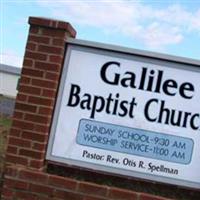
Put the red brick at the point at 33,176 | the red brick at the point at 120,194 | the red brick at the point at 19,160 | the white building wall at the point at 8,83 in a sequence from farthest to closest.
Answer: the white building wall at the point at 8,83 → the red brick at the point at 19,160 → the red brick at the point at 33,176 → the red brick at the point at 120,194

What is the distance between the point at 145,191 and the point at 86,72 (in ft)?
5.31

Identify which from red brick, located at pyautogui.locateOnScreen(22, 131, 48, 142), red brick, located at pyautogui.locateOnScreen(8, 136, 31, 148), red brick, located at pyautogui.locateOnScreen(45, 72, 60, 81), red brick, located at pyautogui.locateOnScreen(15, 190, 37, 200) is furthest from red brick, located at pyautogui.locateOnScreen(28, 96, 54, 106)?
red brick, located at pyautogui.locateOnScreen(15, 190, 37, 200)

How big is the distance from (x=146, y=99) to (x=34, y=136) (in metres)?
1.34

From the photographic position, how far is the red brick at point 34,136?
21.8ft

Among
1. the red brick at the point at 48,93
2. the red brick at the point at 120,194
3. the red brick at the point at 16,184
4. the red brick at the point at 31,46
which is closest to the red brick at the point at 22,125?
the red brick at the point at 48,93

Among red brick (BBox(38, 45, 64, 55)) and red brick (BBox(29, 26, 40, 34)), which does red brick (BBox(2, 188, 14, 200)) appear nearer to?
red brick (BBox(38, 45, 64, 55))

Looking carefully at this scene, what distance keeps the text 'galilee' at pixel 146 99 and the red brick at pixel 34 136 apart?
50 centimetres

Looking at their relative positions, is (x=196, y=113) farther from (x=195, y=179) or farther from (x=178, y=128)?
(x=195, y=179)

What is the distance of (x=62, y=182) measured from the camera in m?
6.51

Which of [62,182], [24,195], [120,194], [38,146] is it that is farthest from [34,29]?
[120,194]

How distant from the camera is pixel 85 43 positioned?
6.70m

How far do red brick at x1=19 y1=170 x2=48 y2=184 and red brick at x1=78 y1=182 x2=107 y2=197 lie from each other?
0.43 m

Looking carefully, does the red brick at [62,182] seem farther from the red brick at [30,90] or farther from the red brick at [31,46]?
the red brick at [31,46]

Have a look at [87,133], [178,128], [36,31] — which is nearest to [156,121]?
[178,128]
